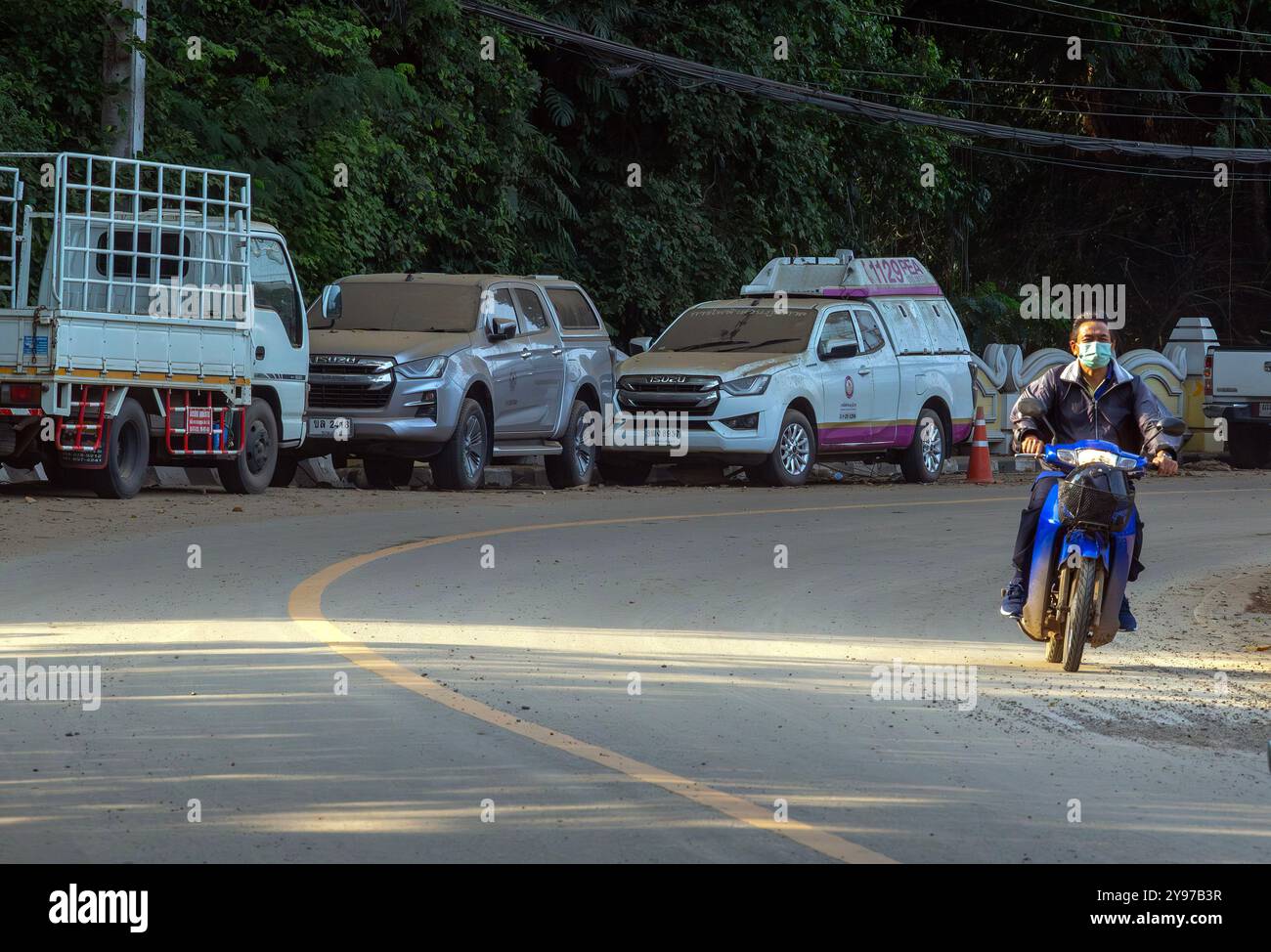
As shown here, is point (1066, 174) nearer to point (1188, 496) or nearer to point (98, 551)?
point (1188, 496)

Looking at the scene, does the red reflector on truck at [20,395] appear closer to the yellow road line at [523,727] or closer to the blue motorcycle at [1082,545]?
the yellow road line at [523,727]

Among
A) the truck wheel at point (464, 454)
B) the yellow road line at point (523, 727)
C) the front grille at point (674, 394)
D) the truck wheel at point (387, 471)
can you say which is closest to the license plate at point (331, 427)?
the truck wheel at point (464, 454)

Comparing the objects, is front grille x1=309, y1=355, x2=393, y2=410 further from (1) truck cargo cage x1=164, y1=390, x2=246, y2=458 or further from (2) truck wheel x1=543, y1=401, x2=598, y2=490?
(2) truck wheel x1=543, y1=401, x2=598, y2=490

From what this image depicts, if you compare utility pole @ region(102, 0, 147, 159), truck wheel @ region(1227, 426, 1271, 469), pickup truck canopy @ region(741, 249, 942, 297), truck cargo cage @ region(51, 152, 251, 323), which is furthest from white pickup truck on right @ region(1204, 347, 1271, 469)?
utility pole @ region(102, 0, 147, 159)

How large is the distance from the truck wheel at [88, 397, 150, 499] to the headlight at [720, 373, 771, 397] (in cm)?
658

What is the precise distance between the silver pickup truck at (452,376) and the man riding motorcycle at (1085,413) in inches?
432

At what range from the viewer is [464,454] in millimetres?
21812

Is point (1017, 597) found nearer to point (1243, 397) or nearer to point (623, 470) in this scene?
point (623, 470)

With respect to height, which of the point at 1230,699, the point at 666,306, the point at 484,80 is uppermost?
the point at 484,80

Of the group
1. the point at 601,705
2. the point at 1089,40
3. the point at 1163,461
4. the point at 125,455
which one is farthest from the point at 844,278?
the point at 1089,40

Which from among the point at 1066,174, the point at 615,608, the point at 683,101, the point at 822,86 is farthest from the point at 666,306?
the point at 615,608

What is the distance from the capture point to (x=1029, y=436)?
10.7 m

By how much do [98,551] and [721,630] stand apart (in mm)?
5285

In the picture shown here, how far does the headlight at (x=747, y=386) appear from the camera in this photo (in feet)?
76.0
